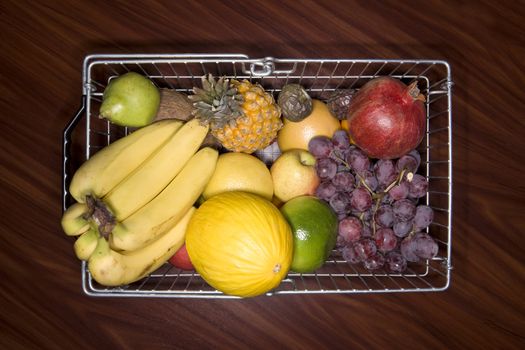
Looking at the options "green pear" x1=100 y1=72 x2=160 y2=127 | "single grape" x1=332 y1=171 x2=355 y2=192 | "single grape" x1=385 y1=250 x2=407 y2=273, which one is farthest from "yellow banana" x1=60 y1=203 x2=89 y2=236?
"single grape" x1=385 y1=250 x2=407 y2=273

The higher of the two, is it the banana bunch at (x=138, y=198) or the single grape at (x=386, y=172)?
the single grape at (x=386, y=172)

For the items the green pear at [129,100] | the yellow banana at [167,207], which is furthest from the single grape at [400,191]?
the green pear at [129,100]

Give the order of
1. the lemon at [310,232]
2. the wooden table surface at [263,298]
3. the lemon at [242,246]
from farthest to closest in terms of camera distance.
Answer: the wooden table surface at [263,298] → the lemon at [310,232] → the lemon at [242,246]

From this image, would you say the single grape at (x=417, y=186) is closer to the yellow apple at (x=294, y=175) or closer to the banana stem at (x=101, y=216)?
the yellow apple at (x=294, y=175)

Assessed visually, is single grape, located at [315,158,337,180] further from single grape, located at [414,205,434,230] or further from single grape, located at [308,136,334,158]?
single grape, located at [414,205,434,230]

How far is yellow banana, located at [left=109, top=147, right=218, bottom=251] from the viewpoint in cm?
70

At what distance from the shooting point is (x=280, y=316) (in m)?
1.07

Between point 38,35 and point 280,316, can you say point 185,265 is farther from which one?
point 38,35

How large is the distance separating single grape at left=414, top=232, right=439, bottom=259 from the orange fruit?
0.91 ft

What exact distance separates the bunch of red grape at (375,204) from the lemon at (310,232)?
37 mm

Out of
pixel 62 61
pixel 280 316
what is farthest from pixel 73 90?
pixel 280 316

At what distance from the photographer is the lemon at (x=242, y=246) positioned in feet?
2.19

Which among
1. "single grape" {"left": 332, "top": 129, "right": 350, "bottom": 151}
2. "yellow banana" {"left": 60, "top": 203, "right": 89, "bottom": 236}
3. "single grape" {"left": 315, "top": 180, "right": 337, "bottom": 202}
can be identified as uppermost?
"single grape" {"left": 332, "top": 129, "right": 350, "bottom": 151}

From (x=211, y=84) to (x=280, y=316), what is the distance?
2.02ft
